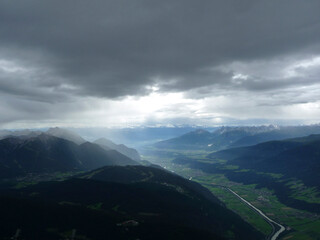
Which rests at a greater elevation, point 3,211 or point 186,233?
point 3,211

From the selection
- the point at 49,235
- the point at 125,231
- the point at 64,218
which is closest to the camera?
the point at 49,235

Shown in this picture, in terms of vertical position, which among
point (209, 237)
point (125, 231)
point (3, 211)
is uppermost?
point (3, 211)

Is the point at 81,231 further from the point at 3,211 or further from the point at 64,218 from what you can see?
the point at 3,211

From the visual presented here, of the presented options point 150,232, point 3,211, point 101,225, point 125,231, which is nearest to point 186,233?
point 150,232

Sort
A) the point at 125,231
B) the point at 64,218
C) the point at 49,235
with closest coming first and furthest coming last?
the point at 49,235 < the point at 125,231 < the point at 64,218

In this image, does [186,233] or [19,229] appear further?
[186,233]

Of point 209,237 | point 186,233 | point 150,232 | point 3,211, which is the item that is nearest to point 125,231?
point 150,232

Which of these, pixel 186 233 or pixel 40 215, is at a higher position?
pixel 40 215

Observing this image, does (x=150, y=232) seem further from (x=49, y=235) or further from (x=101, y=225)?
(x=49, y=235)

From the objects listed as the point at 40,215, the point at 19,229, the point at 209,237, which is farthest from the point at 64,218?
the point at 209,237
